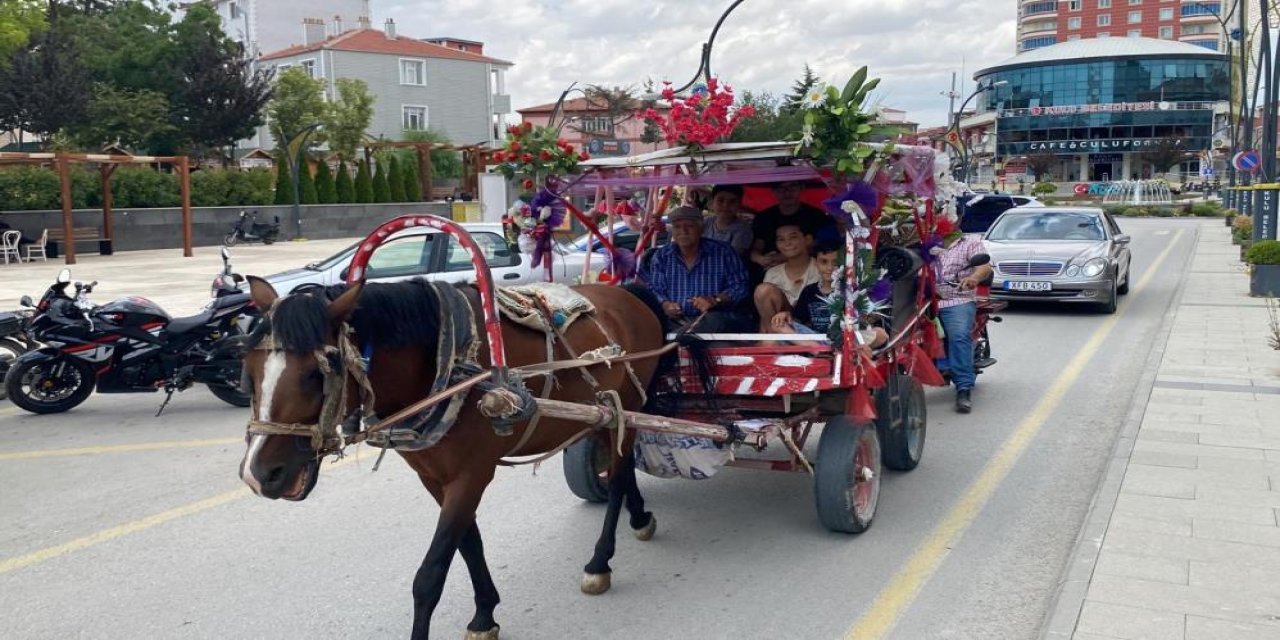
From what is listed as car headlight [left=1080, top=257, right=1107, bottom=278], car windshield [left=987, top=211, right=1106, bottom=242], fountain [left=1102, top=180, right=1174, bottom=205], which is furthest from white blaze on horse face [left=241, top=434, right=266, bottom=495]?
fountain [left=1102, top=180, right=1174, bottom=205]

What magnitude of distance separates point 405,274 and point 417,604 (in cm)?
879

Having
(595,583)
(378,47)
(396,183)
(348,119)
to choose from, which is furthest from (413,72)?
(595,583)

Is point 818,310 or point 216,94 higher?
point 216,94

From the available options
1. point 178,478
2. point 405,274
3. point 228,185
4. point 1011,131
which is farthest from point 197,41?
point 1011,131

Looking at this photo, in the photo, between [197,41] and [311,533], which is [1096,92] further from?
[311,533]

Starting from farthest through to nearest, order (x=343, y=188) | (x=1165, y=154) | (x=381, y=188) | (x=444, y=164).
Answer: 1. (x=1165, y=154)
2. (x=444, y=164)
3. (x=381, y=188)
4. (x=343, y=188)

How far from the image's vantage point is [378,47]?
204 ft

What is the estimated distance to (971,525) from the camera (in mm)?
5887

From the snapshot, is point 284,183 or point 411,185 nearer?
point 284,183

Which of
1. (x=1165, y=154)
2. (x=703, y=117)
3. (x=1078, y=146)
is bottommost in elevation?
(x=703, y=117)

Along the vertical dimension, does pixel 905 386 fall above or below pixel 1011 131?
below

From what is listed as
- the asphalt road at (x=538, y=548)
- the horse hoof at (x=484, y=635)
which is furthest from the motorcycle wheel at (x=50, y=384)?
the horse hoof at (x=484, y=635)

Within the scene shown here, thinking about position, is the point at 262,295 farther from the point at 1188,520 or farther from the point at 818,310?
the point at 1188,520

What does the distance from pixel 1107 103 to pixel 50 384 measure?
4184 inches
